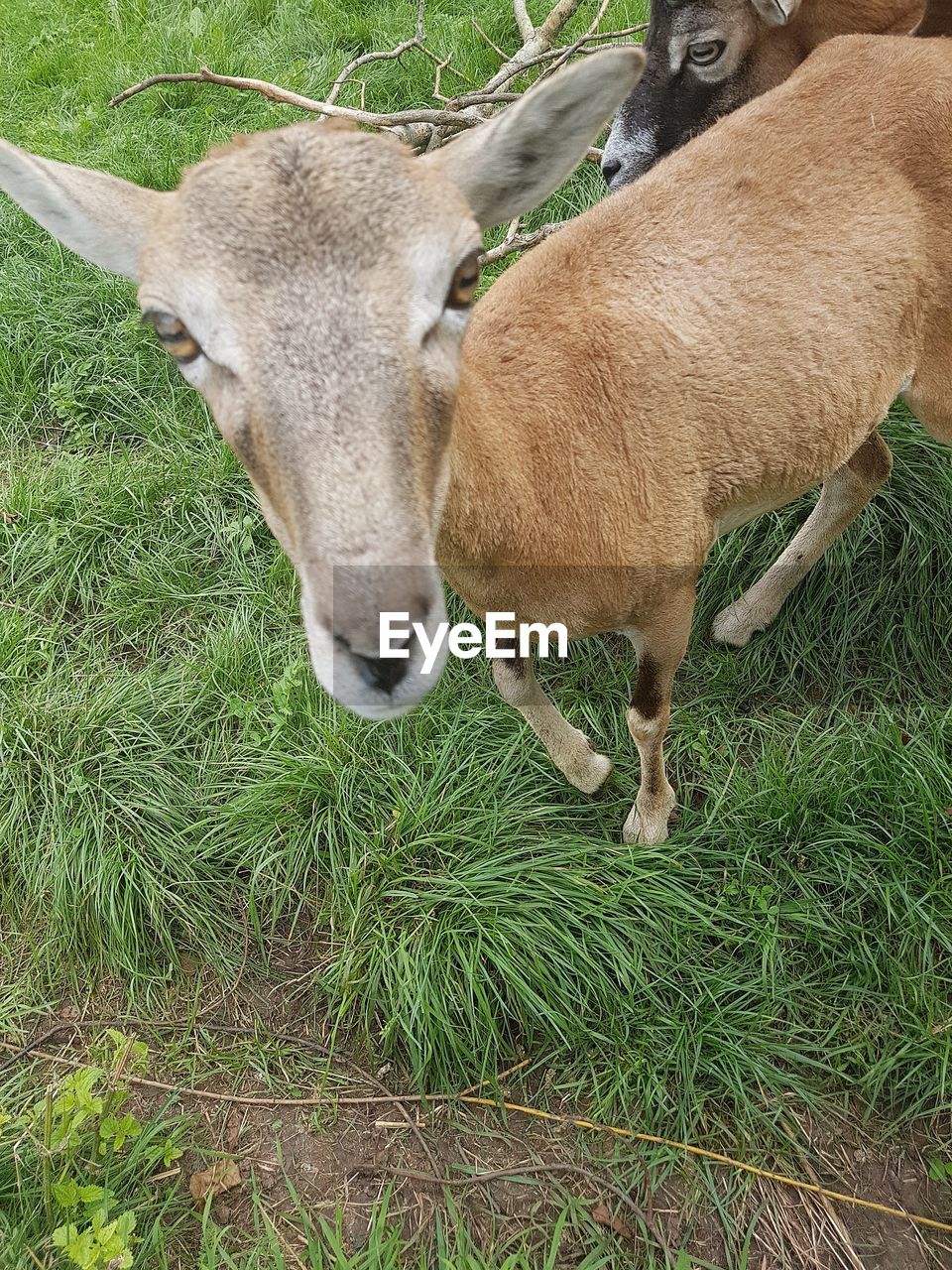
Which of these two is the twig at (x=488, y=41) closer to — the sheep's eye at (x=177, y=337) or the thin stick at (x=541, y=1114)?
the sheep's eye at (x=177, y=337)

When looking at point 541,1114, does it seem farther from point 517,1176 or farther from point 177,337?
point 177,337

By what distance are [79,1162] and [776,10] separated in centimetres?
508

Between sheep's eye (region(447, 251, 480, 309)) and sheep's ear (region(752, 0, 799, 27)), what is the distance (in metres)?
2.86

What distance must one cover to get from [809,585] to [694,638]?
546 millimetres

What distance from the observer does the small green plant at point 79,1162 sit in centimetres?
254

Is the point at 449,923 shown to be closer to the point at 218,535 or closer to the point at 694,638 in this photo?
the point at 694,638

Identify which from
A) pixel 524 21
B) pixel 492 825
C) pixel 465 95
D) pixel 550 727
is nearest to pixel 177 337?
pixel 550 727

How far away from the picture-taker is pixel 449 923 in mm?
3180

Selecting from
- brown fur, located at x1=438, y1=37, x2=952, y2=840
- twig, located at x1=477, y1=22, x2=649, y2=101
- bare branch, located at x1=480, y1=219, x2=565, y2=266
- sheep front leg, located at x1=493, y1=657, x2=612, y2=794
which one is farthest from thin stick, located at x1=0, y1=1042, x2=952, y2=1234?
twig, located at x1=477, y1=22, x2=649, y2=101

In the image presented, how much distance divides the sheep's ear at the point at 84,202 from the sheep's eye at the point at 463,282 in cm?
80

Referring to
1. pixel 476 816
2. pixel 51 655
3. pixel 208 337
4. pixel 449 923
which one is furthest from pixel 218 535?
pixel 208 337

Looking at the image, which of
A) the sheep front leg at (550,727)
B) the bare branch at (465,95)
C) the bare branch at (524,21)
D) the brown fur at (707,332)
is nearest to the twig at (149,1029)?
the sheep front leg at (550,727)

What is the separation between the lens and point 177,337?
193cm

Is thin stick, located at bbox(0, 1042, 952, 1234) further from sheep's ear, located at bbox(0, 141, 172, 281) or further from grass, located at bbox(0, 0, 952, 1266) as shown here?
sheep's ear, located at bbox(0, 141, 172, 281)
